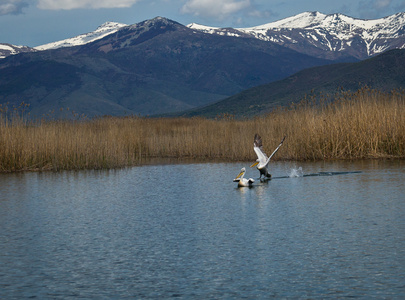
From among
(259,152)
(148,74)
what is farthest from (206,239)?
(148,74)

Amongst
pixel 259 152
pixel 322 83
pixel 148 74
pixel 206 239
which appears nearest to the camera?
pixel 206 239

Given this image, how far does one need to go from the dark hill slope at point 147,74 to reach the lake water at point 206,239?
92566mm

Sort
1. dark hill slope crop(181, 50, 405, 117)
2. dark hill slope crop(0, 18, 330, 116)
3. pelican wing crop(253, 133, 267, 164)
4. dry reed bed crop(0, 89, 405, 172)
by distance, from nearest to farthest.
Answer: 1. pelican wing crop(253, 133, 267, 164)
2. dry reed bed crop(0, 89, 405, 172)
3. dark hill slope crop(181, 50, 405, 117)
4. dark hill slope crop(0, 18, 330, 116)

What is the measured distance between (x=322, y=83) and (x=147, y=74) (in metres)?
89.4

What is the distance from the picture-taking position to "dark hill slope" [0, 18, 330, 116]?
123000mm

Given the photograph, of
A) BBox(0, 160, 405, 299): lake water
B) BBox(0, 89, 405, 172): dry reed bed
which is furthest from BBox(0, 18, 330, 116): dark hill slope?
BBox(0, 160, 405, 299): lake water

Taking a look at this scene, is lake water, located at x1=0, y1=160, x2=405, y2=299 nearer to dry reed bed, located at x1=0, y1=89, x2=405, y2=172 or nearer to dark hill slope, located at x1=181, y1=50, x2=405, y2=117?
dry reed bed, located at x1=0, y1=89, x2=405, y2=172

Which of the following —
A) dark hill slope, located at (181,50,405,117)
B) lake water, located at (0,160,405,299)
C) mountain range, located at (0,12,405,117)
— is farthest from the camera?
mountain range, located at (0,12,405,117)

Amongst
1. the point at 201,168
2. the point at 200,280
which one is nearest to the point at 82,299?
the point at 200,280

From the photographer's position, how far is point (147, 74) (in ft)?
526

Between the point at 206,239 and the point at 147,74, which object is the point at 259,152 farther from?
the point at 147,74

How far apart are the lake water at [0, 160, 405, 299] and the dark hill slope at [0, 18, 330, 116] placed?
304 feet

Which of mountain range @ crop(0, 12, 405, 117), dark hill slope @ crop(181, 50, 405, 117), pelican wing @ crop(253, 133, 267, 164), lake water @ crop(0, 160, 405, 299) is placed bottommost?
lake water @ crop(0, 160, 405, 299)

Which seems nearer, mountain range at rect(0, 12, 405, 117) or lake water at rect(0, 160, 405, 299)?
lake water at rect(0, 160, 405, 299)
